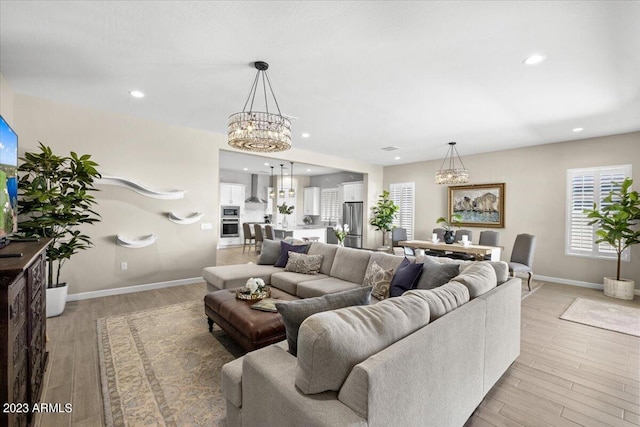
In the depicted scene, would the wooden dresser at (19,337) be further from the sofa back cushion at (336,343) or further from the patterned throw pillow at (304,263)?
the patterned throw pillow at (304,263)

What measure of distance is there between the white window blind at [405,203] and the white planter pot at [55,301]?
7370mm

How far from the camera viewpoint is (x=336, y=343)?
45.3 inches

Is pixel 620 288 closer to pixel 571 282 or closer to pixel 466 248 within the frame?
pixel 571 282

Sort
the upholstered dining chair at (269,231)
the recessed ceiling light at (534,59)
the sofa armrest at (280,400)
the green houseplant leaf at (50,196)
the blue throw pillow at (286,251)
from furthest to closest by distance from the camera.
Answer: the upholstered dining chair at (269,231) < the blue throw pillow at (286,251) < the green houseplant leaf at (50,196) < the recessed ceiling light at (534,59) < the sofa armrest at (280,400)

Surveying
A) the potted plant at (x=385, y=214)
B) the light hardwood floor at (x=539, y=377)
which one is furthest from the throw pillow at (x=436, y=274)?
the potted plant at (x=385, y=214)

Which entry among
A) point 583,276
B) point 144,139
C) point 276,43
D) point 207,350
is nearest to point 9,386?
point 207,350

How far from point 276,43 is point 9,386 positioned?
2.81 meters

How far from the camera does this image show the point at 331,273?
4.02 metres

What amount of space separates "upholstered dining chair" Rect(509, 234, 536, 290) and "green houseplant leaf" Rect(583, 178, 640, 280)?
1.06 meters

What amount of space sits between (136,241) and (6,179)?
113 inches

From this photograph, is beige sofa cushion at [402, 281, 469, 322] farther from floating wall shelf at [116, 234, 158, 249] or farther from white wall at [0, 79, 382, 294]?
white wall at [0, 79, 382, 294]

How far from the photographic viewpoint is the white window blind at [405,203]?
327 inches

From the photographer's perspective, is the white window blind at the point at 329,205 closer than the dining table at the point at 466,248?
No

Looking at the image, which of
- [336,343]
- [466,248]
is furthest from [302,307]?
[466,248]
